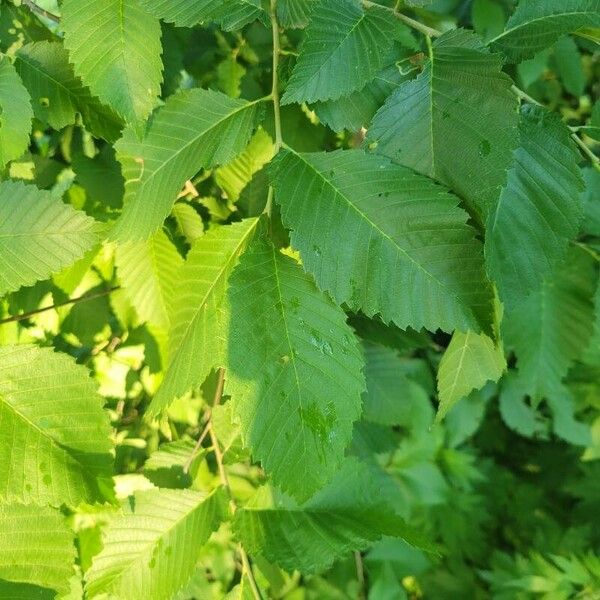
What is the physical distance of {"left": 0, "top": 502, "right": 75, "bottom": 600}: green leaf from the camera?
32.8 inches

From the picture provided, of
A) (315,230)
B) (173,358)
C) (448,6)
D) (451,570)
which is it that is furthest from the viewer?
(451,570)

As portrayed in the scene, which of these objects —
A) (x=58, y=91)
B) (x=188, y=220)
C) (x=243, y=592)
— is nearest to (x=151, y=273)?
(x=188, y=220)

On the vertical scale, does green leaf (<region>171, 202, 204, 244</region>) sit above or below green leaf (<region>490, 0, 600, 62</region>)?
below

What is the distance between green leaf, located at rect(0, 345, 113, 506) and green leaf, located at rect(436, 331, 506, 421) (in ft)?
1.65

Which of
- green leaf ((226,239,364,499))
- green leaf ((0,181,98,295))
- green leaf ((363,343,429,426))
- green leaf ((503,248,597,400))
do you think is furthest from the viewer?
green leaf ((363,343,429,426))

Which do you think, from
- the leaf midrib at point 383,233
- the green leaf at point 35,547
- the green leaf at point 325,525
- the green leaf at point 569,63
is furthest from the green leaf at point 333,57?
the green leaf at point 569,63

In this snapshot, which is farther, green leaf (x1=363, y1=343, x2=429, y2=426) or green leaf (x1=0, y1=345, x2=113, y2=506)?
green leaf (x1=363, y1=343, x2=429, y2=426)

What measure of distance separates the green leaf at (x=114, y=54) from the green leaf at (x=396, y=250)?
0.26 m

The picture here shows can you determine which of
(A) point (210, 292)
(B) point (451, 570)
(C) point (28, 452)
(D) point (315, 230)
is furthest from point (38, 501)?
(B) point (451, 570)

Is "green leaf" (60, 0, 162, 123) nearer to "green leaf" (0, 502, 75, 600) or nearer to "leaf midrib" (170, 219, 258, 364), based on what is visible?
"leaf midrib" (170, 219, 258, 364)

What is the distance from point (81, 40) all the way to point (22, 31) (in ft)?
1.19

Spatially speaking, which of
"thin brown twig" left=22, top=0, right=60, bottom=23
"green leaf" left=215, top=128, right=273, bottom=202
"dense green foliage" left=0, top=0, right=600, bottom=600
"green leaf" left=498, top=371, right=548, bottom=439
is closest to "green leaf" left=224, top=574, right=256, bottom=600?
"dense green foliage" left=0, top=0, right=600, bottom=600

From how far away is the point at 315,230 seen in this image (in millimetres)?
722

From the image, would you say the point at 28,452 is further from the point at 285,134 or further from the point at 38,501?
the point at 285,134
